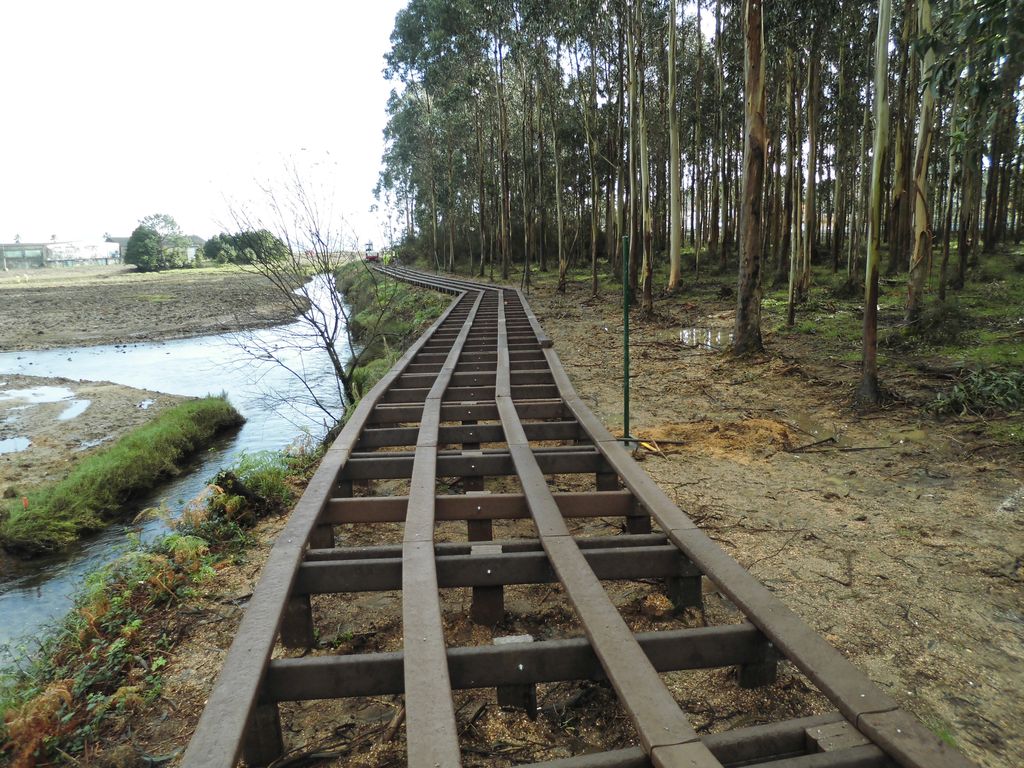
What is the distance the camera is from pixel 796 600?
10.6ft

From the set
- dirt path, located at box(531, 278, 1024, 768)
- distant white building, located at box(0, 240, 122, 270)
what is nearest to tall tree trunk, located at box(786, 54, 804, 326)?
dirt path, located at box(531, 278, 1024, 768)

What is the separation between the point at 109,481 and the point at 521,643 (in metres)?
8.88

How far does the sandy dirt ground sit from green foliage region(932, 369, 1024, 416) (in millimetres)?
380

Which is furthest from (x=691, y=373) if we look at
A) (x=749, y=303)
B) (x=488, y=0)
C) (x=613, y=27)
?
(x=488, y=0)

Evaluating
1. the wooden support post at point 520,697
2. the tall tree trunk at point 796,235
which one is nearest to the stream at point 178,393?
the wooden support post at point 520,697

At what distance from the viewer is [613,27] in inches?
821

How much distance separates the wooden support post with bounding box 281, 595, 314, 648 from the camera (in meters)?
2.93

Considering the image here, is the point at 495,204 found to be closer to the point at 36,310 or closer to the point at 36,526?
the point at 36,310

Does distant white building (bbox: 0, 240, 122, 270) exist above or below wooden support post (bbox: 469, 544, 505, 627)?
above

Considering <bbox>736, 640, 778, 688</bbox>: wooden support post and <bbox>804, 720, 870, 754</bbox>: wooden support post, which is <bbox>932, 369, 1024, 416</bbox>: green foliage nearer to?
<bbox>736, 640, 778, 688</bbox>: wooden support post

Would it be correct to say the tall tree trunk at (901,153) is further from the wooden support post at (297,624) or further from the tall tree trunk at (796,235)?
the wooden support post at (297,624)

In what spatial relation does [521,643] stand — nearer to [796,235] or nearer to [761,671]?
[761,671]

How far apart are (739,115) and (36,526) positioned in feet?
82.6

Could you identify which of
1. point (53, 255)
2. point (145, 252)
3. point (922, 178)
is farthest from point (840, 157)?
point (53, 255)
